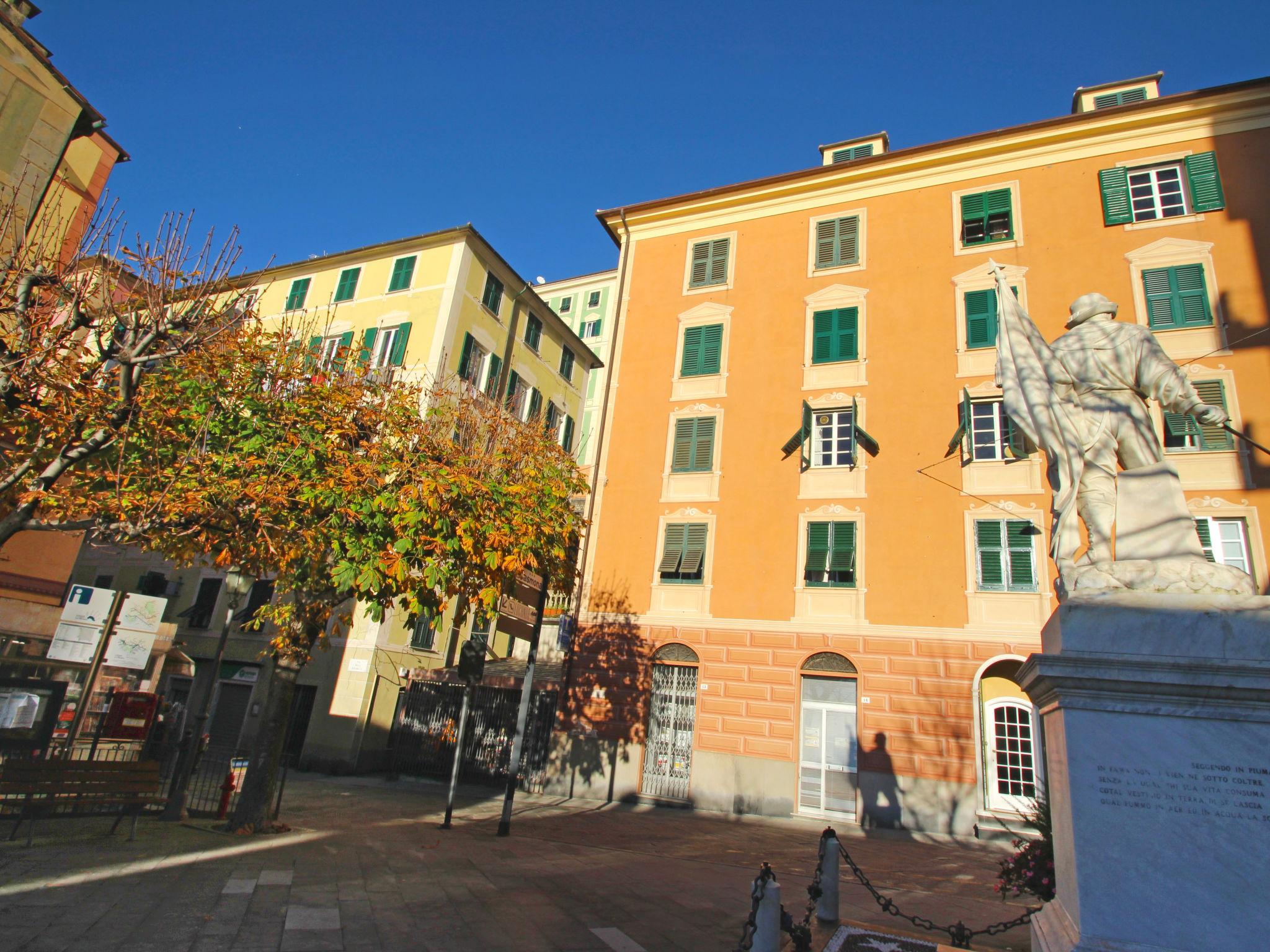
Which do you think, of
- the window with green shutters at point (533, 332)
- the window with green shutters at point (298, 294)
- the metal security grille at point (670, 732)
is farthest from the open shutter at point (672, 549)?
the window with green shutters at point (298, 294)

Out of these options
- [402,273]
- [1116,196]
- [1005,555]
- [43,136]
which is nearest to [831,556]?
[1005,555]

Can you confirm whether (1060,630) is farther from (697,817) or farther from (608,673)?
(608,673)

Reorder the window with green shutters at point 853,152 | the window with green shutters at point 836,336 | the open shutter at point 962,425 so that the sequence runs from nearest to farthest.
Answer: the open shutter at point 962,425, the window with green shutters at point 836,336, the window with green shutters at point 853,152

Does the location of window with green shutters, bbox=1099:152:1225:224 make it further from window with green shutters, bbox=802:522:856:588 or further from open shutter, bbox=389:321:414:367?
open shutter, bbox=389:321:414:367

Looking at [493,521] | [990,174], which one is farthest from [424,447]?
[990,174]

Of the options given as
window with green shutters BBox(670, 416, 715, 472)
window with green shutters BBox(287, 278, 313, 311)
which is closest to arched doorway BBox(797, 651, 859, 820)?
window with green shutters BBox(670, 416, 715, 472)

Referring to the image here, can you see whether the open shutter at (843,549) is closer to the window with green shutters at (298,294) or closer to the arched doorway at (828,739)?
the arched doorway at (828,739)

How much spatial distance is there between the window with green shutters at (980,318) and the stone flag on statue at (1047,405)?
1321 centimetres

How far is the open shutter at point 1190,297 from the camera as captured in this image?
1603 cm

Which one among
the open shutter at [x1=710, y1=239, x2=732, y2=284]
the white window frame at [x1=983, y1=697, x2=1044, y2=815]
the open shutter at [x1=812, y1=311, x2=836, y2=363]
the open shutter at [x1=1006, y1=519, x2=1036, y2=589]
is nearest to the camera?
the white window frame at [x1=983, y1=697, x2=1044, y2=815]

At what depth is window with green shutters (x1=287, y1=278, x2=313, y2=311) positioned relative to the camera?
89.7ft

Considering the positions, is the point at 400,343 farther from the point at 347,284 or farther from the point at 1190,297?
the point at 1190,297

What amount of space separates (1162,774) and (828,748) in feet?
42.6

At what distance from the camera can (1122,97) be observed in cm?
1973
